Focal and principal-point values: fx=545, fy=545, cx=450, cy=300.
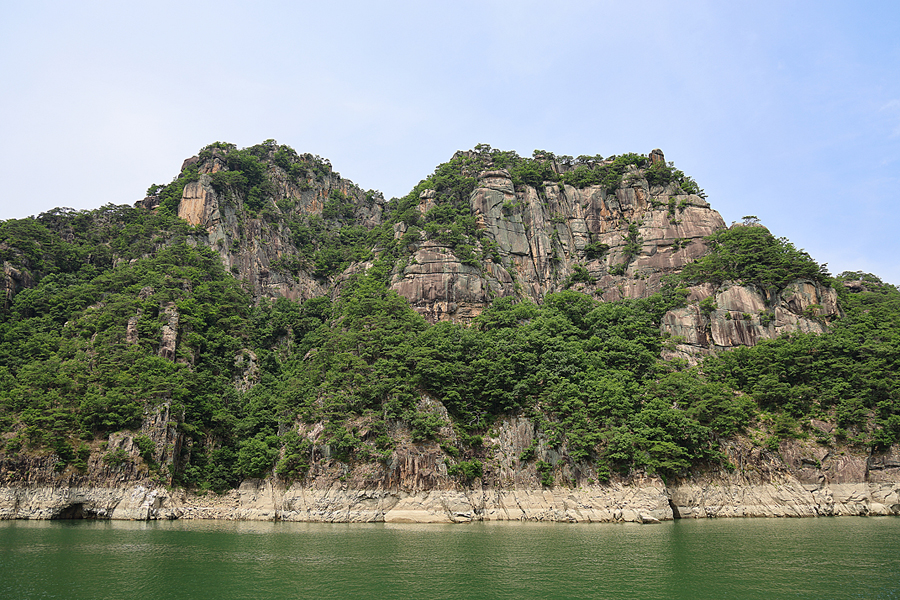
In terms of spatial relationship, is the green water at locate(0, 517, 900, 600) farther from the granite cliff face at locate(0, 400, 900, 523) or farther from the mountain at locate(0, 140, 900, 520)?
the mountain at locate(0, 140, 900, 520)

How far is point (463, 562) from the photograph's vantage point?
21.6m

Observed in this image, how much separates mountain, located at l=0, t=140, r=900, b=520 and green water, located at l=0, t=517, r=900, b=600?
665 centimetres

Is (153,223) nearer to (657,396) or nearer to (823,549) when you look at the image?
(657,396)

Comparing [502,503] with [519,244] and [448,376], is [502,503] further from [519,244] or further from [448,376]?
[519,244]

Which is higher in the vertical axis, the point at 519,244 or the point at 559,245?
the point at 559,245

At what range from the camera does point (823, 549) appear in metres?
22.8

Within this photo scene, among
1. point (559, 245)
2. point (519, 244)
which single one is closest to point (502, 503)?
point (519, 244)

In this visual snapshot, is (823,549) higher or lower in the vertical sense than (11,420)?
lower

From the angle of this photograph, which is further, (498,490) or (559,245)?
(559,245)

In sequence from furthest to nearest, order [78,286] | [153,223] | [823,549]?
1. [153,223]
2. [78,286]
3. [823,549]

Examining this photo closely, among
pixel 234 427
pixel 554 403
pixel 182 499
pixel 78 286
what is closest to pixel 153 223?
pixel 78 286

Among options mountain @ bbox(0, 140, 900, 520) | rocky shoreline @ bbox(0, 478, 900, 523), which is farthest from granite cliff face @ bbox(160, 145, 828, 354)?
rocky shoreline @ bbox(0, 478, 900, 523)

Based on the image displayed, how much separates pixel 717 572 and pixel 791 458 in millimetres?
24167

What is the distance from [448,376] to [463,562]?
22379 millimetres
